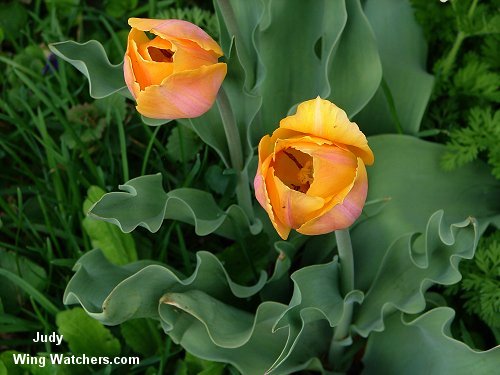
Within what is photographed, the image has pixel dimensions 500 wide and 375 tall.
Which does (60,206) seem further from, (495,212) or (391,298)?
(495,212)

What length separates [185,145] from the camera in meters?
1.54

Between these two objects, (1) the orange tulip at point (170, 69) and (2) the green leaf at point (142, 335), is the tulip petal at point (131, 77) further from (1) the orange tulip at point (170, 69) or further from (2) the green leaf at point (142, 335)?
(2) the green leaf at point (142, 335)

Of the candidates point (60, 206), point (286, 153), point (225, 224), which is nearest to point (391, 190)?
point (225, 224)

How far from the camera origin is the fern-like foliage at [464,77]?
130 centimetres

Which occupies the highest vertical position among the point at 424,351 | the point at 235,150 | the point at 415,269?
the point at 235,150

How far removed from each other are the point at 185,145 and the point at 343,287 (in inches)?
20.3

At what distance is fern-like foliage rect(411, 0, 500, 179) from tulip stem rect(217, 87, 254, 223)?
35 cm

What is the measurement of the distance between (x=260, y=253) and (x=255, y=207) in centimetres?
10

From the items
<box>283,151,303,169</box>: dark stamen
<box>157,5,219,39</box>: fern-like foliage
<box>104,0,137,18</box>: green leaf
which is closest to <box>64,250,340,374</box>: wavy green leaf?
<box>283,151,303,169</box>: dark stamen

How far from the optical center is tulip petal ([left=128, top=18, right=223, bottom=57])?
0.92 m

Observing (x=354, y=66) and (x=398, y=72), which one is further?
(x=398, y=72)

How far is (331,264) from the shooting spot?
115cm

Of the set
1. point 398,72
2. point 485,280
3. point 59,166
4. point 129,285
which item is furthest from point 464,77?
point 59,166

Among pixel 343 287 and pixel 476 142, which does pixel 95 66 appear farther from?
pixel 476 142
